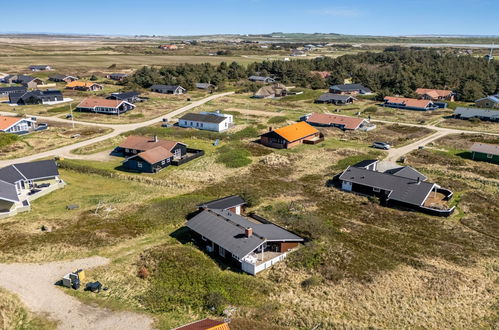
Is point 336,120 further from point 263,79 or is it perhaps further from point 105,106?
point 263,79

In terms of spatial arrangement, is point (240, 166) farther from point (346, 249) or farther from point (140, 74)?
point (140, 74)

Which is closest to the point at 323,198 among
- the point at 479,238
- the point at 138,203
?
the point at 479,238

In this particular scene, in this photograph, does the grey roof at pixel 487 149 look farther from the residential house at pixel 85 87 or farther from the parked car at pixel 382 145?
the residential house at pixel 85 87

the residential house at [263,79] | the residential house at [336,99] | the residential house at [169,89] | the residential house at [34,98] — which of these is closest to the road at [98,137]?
the residential house at [169,89]

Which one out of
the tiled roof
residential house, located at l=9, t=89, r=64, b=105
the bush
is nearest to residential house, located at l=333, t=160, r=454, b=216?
the tiled roof

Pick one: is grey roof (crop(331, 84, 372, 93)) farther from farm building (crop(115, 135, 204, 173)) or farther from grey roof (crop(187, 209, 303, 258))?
grey roof (crop(187, 209, 303, 258))

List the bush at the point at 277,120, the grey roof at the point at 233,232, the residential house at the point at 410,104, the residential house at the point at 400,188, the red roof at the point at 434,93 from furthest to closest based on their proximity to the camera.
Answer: the red roof at the point at 434,93 → the residential house at the point at 410,104 → the bush at the point at 277,120 → the residential house at the point at 400,188 → the grey roof at the point at 233,232
